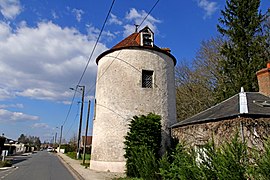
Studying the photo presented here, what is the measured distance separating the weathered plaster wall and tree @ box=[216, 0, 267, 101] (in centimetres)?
1171

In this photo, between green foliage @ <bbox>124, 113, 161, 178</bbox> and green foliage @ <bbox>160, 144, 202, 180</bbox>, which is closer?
green foliage @ <bbox>160, 144, 202, 180</bbox>

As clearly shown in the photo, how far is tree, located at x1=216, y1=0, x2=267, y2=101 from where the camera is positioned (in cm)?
2231

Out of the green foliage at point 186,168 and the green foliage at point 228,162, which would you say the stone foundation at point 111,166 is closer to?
the green foliage at point 186,168

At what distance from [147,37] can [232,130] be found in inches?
422

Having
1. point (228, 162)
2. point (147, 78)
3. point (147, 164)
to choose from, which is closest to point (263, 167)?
point (228, 162)

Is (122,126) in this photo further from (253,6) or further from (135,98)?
(253,6)

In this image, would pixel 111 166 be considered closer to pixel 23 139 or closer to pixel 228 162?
pixel 228 162

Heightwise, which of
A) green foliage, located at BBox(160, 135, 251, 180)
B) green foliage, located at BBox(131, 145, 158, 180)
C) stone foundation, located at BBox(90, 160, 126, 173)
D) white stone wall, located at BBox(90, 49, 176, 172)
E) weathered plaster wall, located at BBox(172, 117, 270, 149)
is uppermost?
white stone wall, located at BBox(90, 49, 176, 172)

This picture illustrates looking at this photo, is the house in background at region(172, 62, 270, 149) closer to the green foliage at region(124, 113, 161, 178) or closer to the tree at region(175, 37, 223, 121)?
the green foliage at region(124, 113, 161, 178)

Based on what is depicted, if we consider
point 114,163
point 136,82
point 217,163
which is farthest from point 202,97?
point 217,163

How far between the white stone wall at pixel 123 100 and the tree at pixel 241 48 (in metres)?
7.95

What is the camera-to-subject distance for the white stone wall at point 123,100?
16297mm

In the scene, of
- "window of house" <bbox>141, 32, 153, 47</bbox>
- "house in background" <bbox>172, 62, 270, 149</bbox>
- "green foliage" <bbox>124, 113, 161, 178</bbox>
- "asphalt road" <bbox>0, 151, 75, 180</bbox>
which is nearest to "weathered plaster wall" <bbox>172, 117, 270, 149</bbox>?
"house in background" <bbox>172, 62, 270, 149</bbox>

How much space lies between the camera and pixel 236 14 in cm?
2578
